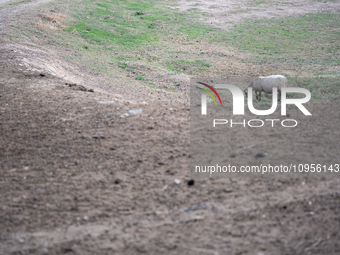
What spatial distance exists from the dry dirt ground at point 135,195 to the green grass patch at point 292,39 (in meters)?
7.67

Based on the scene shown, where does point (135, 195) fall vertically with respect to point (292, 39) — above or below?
below

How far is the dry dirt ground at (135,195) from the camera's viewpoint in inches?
113

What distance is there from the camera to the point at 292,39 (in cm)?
1512

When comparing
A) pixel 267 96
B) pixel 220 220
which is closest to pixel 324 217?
pixel 220 220

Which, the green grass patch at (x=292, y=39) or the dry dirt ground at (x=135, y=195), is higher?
the green grass patch at (x=292, y=39)

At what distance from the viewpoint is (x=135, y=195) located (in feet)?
11.7

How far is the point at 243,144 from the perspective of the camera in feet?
14.5

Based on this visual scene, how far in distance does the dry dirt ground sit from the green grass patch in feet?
25.2

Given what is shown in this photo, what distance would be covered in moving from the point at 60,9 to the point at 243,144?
51.5 feet

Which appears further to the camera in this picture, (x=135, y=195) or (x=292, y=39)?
(x=292, y=39)

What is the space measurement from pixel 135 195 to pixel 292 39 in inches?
556

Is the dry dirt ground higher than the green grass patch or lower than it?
lower

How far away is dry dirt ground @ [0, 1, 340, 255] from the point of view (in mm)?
2881

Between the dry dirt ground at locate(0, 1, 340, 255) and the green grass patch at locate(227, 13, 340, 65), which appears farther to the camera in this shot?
the green grass patch at locate(227, 13, 340, 65)
